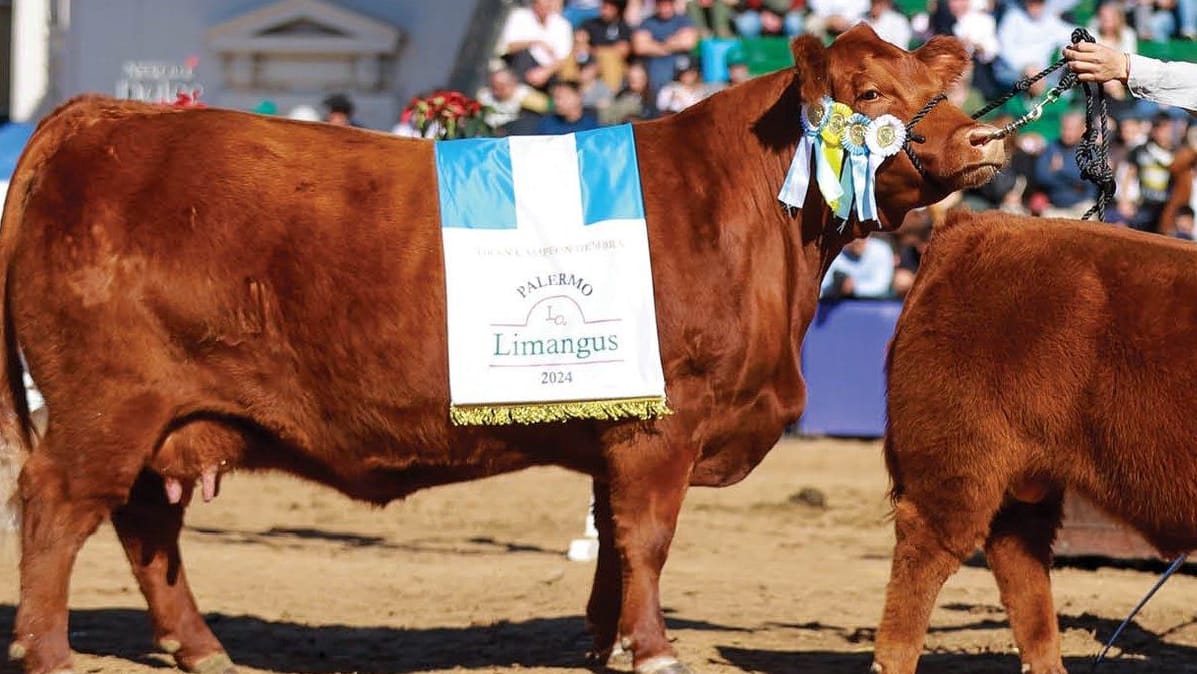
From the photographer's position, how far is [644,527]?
19.2 feet

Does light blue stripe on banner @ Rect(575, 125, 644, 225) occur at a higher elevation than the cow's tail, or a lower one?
higher

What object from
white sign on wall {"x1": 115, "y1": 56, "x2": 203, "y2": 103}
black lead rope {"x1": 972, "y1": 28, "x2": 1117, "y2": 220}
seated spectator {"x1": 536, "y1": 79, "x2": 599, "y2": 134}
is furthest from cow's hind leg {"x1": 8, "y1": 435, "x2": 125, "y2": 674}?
white sign on wall {"x1": 115, "y1": 56, "x2": 203, "y2": 103}

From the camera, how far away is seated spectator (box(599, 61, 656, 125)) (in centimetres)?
1402

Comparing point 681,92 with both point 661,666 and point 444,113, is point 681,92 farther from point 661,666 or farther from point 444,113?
point 661,666

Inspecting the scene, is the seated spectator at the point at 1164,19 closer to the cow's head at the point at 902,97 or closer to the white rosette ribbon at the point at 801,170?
the cow's head at the point at 902,97

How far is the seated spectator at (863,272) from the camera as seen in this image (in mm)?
13375

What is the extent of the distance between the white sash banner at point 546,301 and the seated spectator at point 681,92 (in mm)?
8290

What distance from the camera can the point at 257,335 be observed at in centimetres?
583

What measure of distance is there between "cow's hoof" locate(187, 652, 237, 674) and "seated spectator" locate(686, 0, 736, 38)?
10.3 m

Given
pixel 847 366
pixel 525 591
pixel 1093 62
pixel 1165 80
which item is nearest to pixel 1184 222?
pixel 847 366

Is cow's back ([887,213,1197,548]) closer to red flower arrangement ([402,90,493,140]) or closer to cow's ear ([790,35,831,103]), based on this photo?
cow's ear ([790,35,831,103])

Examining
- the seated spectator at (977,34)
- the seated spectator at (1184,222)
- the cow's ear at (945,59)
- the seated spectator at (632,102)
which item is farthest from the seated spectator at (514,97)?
the cow's ear at (945,59)

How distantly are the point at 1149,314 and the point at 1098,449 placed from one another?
16.7 inches

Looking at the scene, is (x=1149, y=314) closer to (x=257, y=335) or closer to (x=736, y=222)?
(x=736, y=222)
